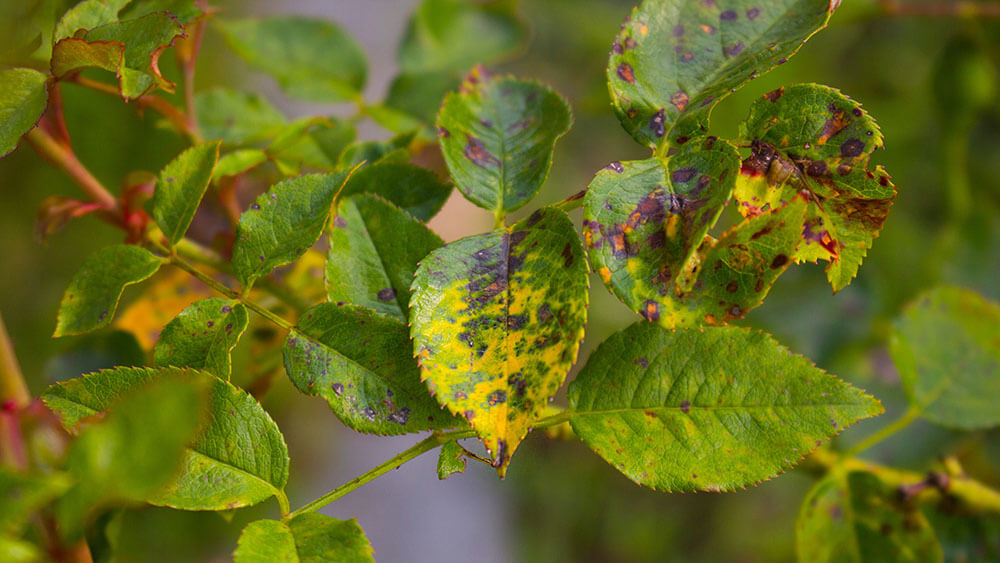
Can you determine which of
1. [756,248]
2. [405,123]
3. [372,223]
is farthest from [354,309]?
[405,123]

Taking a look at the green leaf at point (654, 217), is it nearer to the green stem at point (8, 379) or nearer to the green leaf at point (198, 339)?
the green leaf at point (198, 339)

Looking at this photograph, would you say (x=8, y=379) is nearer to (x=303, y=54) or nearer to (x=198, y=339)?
(x=198, y=339)

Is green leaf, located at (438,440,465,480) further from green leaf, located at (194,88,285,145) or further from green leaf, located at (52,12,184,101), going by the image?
green leaf, located at (194,88,285,145)

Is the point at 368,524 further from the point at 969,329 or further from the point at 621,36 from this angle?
the point at 621,36

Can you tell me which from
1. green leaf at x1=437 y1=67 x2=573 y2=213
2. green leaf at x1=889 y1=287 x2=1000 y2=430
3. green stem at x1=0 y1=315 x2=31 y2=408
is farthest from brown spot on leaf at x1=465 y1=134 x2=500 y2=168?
green leaf at x1=889 y1=287 x2=1000 y2=430

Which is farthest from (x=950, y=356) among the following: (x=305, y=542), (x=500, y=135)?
(x=305, y=542)
